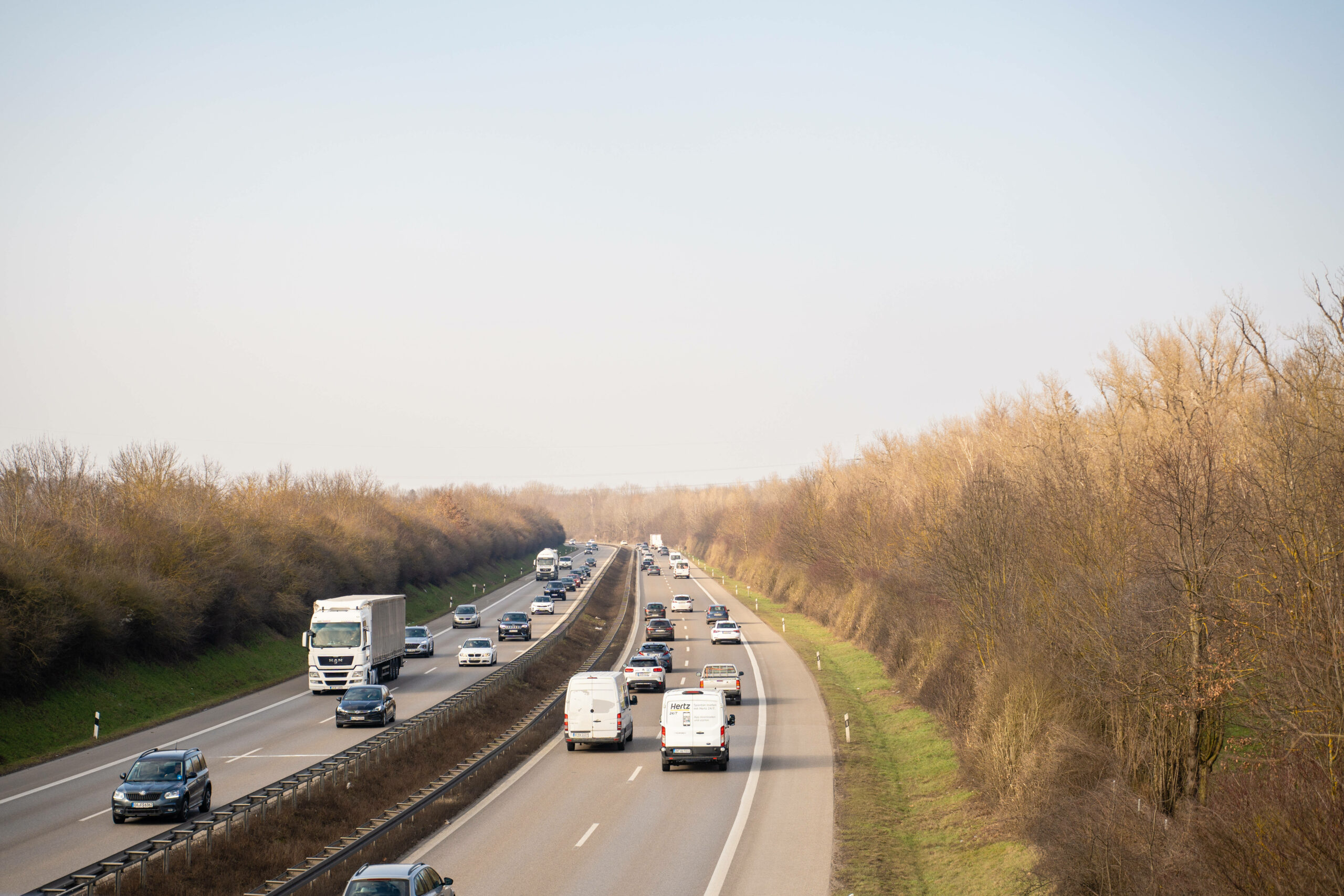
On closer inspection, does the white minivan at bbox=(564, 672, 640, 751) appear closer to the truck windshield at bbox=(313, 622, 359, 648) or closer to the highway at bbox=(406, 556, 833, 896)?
the highway at bbox=(406, 556, 833, 896)

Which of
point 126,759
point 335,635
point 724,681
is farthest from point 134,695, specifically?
point 724,681

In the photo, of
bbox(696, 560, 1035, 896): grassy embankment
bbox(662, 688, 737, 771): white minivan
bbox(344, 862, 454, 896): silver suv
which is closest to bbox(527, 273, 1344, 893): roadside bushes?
bbox(696, 560, 1035, 896): grassy embankment

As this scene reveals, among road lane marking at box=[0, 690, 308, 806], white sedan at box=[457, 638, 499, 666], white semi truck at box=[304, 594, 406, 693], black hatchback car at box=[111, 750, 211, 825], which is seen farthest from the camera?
white sedan at box=[457, 638, 499, 666]

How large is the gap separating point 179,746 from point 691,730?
16.6 m

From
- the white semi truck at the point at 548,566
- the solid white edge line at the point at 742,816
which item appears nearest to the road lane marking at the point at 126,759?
the solid white edge line at the point at 742,816

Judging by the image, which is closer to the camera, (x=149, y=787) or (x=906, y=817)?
(x=149, y=787)

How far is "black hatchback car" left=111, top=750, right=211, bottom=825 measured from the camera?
21.8 metres

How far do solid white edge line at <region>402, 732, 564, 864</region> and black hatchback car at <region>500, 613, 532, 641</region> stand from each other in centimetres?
3103

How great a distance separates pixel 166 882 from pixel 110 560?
29384mm

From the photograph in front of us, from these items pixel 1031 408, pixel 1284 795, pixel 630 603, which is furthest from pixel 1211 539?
pixel 630 603

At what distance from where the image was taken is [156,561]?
48031mm

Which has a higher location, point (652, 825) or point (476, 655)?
point (476, 655)

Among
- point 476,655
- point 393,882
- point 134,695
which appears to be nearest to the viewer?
point 393,882

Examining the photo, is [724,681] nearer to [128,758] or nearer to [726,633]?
[128,758]
